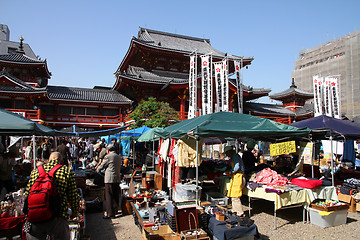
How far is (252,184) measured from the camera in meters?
6.04

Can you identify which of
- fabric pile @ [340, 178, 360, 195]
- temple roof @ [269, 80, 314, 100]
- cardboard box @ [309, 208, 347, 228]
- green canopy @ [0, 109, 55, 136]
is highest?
temple roof @ [269, 80, 314, 100]

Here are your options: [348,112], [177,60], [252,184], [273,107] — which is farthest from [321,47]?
[252,184]

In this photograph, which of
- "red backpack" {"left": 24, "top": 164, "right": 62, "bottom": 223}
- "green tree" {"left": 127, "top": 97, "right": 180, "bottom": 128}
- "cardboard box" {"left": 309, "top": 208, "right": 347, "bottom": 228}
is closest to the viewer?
"red backpack" {"left": 24, "top": 164, "right": 62, "bottom": 223}

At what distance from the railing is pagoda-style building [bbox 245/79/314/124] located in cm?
1327

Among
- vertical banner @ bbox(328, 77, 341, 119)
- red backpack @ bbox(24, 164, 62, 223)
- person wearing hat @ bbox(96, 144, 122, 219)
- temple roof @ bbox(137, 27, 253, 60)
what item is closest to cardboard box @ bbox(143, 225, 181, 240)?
red backpack @ bbox(24, 164, 62, 223)

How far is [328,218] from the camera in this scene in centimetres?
544

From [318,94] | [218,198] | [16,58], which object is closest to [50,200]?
[218,198]

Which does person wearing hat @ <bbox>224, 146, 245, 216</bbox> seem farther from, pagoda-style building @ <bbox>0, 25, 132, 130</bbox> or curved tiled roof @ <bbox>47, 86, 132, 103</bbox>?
curved tiled roof @ <bbox>47, 86, 132, 103</bbox>

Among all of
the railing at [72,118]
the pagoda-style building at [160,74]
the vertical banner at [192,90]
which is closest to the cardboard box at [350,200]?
the vertical banner at [192,90]

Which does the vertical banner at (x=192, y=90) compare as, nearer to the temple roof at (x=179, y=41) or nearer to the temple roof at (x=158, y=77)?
the temple roof at (x=158, y=77)

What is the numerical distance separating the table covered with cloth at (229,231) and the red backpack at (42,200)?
105 inches

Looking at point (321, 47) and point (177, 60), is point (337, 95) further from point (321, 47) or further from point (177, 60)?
point (321, 47)

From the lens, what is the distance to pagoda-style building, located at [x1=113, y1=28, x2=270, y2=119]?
20.3m

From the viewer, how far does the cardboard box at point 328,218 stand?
5426mm
